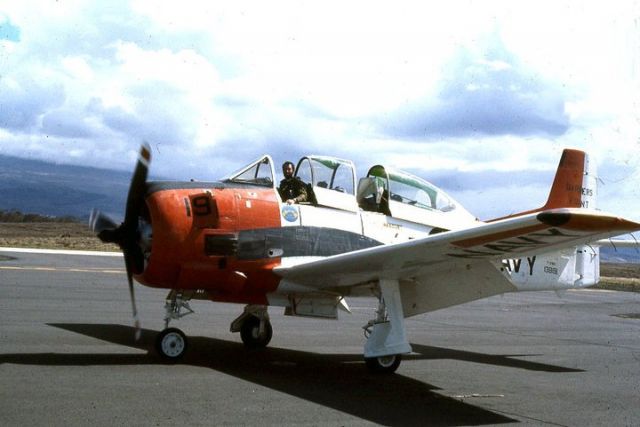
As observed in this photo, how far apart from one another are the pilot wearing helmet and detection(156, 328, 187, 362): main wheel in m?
2.30

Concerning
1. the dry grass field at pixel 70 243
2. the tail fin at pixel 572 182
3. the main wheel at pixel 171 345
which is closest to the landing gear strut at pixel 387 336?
the main wheel at pixel 171 345

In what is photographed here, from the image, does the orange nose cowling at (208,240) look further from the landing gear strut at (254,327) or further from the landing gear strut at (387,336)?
the landing gear strut at (254,327)

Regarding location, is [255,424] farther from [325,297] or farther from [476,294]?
[476,294]

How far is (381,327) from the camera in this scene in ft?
31.3

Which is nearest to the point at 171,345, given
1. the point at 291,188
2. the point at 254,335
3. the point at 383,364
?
the point at 254,335


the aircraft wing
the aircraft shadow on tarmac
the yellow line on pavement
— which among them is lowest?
the aircraft shadow on tarmac

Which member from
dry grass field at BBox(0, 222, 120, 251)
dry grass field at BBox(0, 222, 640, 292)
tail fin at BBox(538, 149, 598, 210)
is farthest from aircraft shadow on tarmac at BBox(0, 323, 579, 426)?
dry grass field at BBox(0, 222, 120, 251)

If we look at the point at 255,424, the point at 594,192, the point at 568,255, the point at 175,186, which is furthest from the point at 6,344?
the point at 594,192

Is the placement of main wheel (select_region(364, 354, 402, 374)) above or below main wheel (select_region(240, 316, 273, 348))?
below

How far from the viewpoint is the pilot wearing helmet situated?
10.1m

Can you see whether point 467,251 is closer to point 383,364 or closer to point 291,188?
point 383,364

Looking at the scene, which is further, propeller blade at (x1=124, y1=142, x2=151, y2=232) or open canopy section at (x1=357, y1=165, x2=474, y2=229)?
open canopy section at (x1=357, y1=165, x2=474, y2=229)

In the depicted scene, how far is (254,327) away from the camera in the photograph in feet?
36.7

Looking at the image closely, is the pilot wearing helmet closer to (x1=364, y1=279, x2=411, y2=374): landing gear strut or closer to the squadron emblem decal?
the squadron emblem decal
